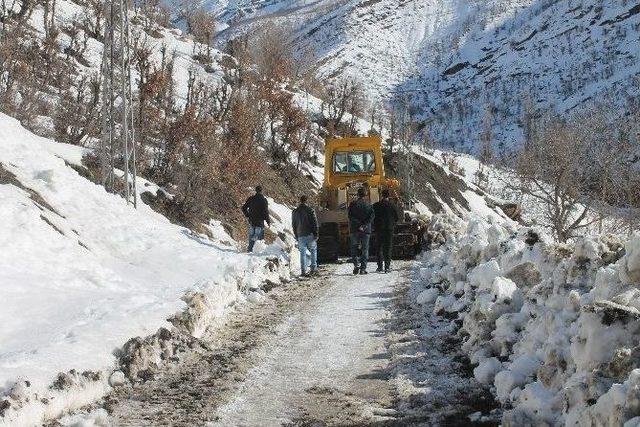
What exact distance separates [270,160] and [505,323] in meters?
29.6

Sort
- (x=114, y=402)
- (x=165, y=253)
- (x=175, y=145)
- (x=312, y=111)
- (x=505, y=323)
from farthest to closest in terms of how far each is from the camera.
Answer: (x=312, y=111), (x=175, y=145), (x=165, y=253), (x=505, y=323), (x=114, y=402)

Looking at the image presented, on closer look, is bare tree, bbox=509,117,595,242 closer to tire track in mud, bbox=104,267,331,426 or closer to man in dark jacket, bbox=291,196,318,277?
man in dark jacket, bbox=291,196,318,277

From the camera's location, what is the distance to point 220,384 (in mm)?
6309

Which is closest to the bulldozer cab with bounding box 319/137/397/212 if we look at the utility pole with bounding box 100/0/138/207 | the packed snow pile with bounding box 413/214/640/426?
the utility pole with bounding box 100/0/138/207

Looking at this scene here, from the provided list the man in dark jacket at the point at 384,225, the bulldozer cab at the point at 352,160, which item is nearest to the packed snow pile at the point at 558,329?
the man in dark jacket at the point at 384,225

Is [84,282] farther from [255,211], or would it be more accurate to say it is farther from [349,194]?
[349,194]

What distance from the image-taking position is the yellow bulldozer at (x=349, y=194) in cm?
1809

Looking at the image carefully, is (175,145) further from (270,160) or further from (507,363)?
(507,363)

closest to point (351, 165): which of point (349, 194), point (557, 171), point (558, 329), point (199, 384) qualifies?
point (349, 194)

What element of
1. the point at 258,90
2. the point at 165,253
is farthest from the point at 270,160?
the point at 165,253

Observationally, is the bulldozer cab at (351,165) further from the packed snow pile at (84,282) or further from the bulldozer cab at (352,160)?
the packed snow pile at (84,282)

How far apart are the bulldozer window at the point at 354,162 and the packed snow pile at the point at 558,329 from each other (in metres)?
11.5

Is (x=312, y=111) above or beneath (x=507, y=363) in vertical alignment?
above

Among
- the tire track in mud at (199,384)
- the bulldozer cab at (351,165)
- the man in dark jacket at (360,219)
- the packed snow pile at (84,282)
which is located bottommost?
the tire track in mud at (199,384)
